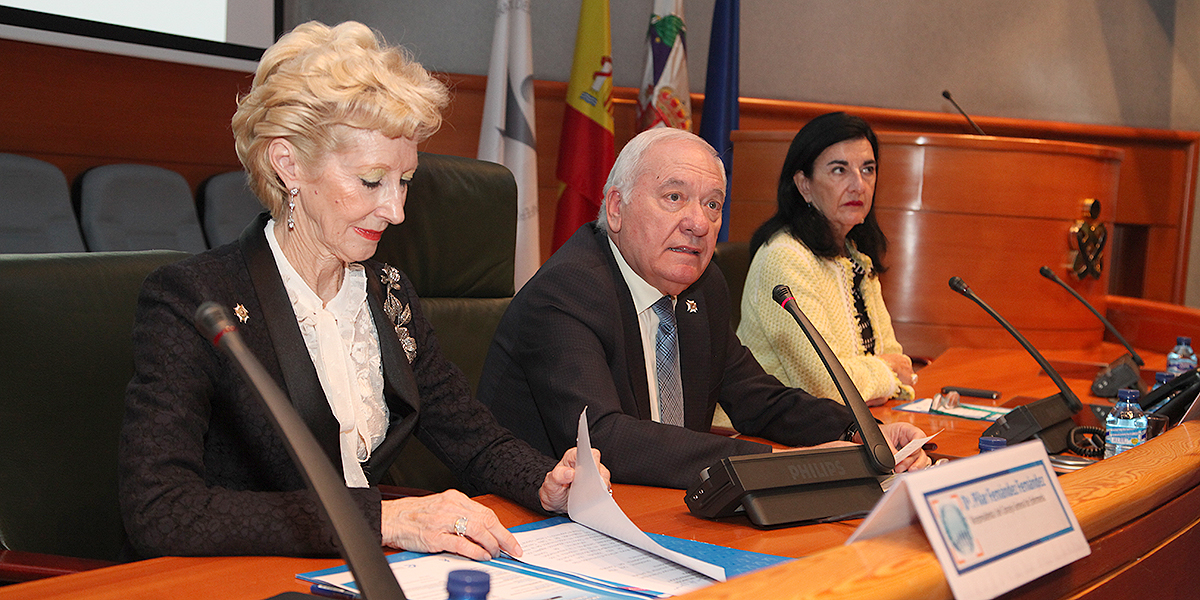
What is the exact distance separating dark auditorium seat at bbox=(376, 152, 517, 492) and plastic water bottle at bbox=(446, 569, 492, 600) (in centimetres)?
110

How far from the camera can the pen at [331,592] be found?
93 centimetres

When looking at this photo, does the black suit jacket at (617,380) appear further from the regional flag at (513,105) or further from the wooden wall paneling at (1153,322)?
the wooden wall paneling at (1153,322)

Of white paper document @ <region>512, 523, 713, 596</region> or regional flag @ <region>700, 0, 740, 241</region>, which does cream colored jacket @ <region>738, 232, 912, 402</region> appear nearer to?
white paper document @ <region>512, 523, 713, 596</region>

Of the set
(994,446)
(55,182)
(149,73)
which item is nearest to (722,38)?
(149,73)

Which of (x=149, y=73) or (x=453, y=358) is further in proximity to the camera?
(x=149, y=73)

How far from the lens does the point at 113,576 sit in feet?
3.34

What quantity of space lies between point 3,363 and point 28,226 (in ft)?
6.75

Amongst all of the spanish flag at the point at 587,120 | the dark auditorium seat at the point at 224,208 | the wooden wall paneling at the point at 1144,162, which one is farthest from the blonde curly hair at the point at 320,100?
the wooden wall paneling at the point at 1144,162

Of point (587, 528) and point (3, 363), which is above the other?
point (3, 363)

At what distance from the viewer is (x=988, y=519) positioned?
77 cm

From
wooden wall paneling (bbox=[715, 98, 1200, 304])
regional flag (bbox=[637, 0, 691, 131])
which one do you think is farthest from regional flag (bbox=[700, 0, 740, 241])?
wooden wall paneling (bbox=[715, 98, 1200, 304])

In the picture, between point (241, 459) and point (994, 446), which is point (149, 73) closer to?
point (241, 459)

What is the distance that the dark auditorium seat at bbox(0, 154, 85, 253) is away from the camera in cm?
305

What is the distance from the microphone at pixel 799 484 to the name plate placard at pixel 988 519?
447 millimetres
